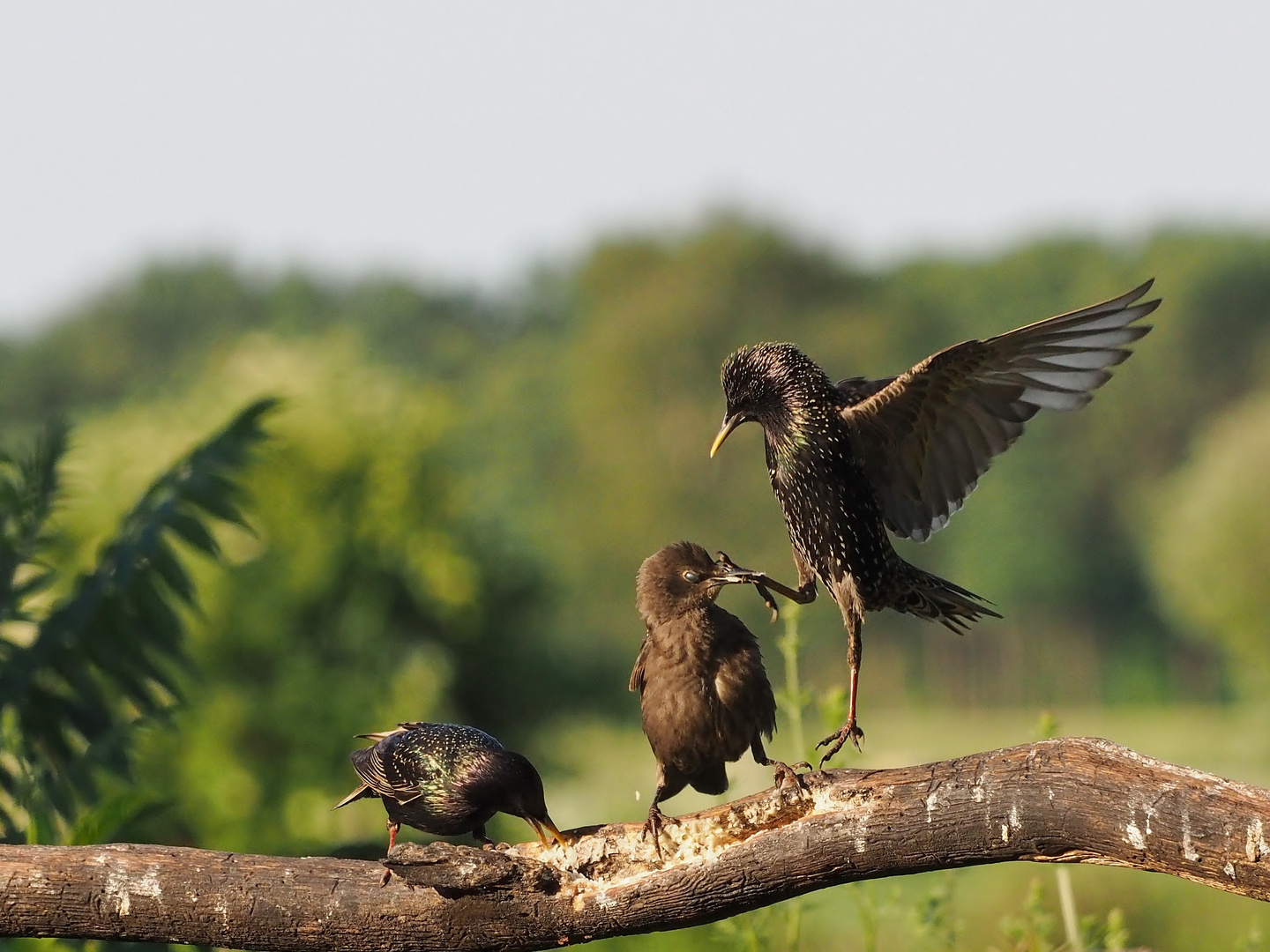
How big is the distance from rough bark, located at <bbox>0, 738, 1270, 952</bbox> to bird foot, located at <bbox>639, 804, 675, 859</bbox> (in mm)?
15

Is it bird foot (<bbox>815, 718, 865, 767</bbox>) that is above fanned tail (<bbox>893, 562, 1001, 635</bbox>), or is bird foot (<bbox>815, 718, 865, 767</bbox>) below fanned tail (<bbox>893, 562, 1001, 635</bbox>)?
below

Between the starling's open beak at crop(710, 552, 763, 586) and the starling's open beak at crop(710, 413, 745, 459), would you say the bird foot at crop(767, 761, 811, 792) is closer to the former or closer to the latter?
the starling's open beak at crop(710, 552, 763, 586)

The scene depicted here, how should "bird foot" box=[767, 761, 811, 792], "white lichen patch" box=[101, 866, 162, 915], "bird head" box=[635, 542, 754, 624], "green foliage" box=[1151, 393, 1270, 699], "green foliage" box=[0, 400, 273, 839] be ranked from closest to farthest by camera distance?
"bird foot" box=[767, 761, 811, 792] → "white lichen patch" box=[101, 866, 162, 915] → "bird head" box=[635, 542, 754, 624] → "green foliage" box=[0, 400, 273, 839] → "green foliage" box=[1151, 393, 1270, 699]

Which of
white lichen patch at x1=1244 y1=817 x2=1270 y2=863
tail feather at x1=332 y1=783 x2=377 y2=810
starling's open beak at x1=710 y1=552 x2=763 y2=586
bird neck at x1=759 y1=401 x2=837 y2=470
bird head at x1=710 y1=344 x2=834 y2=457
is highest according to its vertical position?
bird head at x1=710 y1=344 x2=834 y2=457

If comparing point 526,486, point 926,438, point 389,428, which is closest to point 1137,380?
point 526,486

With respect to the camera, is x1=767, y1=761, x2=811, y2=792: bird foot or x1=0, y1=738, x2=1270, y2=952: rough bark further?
x1=767, y1=761, x2=811, y2=792: bird foot

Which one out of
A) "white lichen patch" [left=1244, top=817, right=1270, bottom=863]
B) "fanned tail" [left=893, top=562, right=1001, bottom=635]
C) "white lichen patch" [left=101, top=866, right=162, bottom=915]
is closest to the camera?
"white lichen patch" [left=1244, top=817, right=1270, bottom=863]

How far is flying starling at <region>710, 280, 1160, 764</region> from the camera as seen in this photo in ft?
13.5

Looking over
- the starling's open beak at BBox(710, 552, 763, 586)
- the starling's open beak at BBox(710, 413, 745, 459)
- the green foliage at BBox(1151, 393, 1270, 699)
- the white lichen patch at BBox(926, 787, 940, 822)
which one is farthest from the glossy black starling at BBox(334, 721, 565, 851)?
the green foliage at BBox(1151, 393, 1270, 699)

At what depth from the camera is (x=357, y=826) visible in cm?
1495

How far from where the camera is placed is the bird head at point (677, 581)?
13.1 ft

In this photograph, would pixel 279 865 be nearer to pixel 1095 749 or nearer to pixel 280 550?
pixel 1095 749

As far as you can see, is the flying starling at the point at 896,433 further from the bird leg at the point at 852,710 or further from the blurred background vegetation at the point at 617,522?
the blurred background vegetation at the point at 617,522

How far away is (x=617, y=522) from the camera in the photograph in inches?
2041
